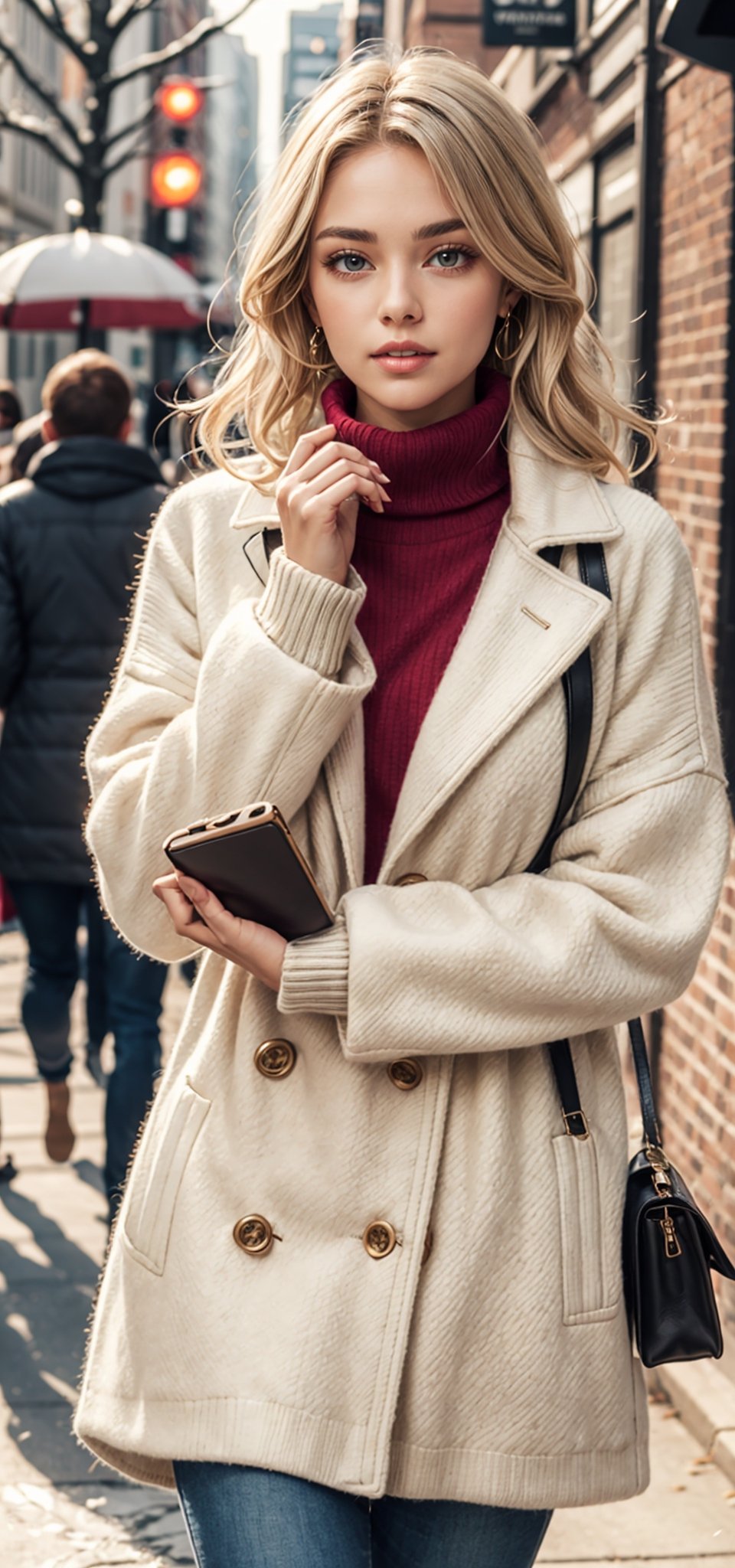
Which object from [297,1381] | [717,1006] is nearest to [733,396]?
[717,1006]

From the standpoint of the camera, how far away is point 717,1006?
16.4 ft

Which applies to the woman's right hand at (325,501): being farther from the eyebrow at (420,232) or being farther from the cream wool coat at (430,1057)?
the eyebrow at (420,232)

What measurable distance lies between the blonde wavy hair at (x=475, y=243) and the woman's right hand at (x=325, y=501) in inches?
Answer: 6.0

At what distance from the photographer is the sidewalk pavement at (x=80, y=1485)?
3.99m

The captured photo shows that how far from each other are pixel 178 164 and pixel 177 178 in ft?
0.31

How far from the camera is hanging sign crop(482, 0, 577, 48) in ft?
30.2

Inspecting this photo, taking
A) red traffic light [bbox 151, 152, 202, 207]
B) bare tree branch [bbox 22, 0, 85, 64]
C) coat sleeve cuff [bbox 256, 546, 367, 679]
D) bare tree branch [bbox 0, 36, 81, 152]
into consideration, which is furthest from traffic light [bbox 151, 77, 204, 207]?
coat sleeve cuff [bbox 256, 546, 367, 679]

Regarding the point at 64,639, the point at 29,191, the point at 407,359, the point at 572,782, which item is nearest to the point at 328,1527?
the point at 572,782

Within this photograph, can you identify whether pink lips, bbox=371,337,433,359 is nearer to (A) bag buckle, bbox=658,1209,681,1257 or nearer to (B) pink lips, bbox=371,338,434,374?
(B) pink lips, bbox=371,338,434,374

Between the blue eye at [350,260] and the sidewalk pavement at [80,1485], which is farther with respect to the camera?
the sidewalk pavement at [80,1485]

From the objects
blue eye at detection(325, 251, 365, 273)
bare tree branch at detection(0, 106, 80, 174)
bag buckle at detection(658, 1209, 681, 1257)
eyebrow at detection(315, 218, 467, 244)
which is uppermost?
bare tree branch at detection(0, 106, 80, 174)

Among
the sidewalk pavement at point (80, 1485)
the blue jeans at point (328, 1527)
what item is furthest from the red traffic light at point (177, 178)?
the blue jeans at point (328, 1527)

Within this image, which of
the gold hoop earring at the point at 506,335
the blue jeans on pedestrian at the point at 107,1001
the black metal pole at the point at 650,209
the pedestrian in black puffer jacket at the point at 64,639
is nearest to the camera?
the gold hoop earring at the point at 506,335

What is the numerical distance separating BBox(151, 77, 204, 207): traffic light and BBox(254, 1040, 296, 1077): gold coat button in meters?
12.4
